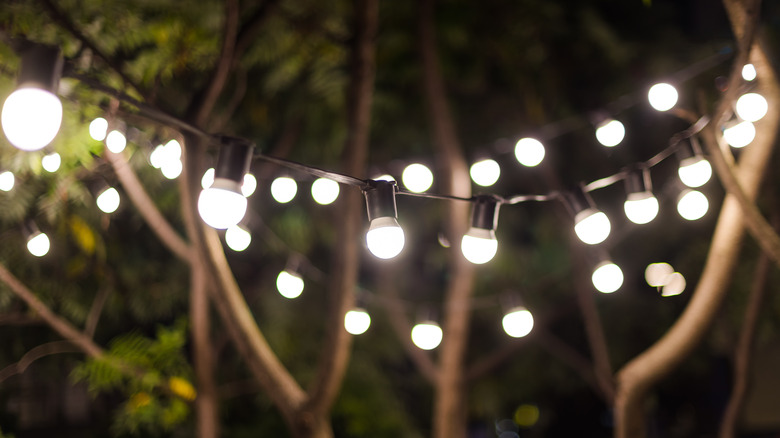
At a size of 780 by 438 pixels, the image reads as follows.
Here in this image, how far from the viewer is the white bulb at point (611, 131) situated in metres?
2.54

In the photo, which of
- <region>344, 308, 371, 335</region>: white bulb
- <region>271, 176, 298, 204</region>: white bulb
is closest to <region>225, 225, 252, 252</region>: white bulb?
<region>271, 176, 298, 204</region>: white bulb

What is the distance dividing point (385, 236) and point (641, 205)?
1074 millimetres

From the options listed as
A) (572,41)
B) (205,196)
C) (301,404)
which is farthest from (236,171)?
(572,41)

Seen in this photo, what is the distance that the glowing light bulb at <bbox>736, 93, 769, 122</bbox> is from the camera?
2.09 meters

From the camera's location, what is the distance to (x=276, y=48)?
10.5 feet

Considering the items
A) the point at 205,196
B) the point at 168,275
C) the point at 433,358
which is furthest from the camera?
the point at 433,358

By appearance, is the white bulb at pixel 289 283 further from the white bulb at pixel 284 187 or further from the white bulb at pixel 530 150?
the white bulb at pixel 530 150

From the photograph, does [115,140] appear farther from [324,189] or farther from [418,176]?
[418,176]

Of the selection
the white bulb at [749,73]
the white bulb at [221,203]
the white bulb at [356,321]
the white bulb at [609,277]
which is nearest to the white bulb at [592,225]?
the white bulb at [609,277]

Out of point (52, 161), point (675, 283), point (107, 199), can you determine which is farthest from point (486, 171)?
point (675, 283)

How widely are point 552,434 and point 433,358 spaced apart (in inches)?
159

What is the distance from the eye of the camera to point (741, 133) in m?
2.27

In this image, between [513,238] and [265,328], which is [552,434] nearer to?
[513,238]

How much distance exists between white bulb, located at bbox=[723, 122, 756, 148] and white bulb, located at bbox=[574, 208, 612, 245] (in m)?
0.81
